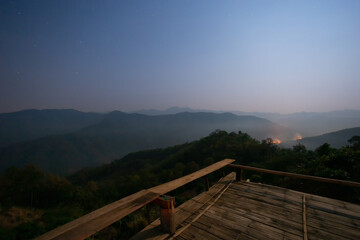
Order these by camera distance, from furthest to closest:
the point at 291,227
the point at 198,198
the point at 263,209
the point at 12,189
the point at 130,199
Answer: the point at 12,189
the point at 198,198
the point at 263,209
the point at 291,227
the point at 130,199

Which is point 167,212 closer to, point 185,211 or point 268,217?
point 185,211

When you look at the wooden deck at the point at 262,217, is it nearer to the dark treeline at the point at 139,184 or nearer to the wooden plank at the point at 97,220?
the wooden plank at the point at 97,220

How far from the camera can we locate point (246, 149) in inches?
982

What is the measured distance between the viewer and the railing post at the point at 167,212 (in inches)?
76.8

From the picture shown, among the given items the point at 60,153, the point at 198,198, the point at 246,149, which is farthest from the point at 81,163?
the point at 198,198

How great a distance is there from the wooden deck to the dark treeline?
3.11 m

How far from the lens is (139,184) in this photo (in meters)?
27.8

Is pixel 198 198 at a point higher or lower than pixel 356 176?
higher

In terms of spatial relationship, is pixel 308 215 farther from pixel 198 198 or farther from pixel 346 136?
pixel 346 136

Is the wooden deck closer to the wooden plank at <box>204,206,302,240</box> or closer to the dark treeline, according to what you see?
the wooden plank at <box>204,206,302,240</box>

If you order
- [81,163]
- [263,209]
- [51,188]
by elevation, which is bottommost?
[81,163]

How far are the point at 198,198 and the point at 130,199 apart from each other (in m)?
1.58

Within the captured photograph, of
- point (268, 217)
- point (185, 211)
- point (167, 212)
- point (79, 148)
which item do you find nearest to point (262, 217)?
point (268, 217)

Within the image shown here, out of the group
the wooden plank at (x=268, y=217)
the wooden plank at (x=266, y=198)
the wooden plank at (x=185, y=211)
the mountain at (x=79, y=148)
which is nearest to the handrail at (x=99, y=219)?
the wooden plank at (x=185, y=211)
